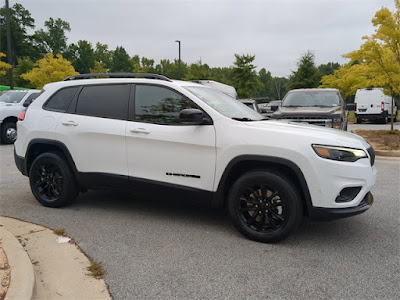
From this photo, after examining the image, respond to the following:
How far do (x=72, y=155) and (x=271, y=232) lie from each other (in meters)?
2.76

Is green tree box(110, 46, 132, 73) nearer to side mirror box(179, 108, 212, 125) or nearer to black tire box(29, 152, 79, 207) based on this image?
black tire box(29, 152, 79, 207)

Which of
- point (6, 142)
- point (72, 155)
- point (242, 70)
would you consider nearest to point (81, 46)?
point (242, 70)

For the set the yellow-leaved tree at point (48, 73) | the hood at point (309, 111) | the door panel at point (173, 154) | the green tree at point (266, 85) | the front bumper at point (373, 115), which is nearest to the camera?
the door panel at point (173, 154)

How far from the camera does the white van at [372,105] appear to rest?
21.6 m

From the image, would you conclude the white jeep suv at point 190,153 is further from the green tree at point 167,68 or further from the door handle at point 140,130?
the green tree at point 167,68

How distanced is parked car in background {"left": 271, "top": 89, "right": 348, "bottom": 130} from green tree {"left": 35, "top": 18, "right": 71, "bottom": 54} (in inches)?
3073

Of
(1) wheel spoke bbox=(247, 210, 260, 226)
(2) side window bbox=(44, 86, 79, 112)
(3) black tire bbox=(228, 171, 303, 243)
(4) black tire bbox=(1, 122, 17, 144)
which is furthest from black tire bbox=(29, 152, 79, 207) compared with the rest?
(4) black tire bbox=(1, 122, 17, 144)

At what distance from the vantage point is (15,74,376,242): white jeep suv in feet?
11.6

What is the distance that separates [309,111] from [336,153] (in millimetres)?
5653

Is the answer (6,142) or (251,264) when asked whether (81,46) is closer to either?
(6,142)

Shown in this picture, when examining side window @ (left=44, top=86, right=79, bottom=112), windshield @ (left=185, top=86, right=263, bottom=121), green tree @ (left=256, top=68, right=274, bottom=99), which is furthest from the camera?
green tree @ (left=256, top=68, right=274, bottom=99)

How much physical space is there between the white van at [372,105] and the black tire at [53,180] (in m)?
20.6

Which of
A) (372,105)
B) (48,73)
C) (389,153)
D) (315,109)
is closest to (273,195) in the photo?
(315,109)

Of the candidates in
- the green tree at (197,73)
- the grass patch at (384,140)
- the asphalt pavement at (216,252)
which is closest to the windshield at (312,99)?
the grass patch at (384,140)
